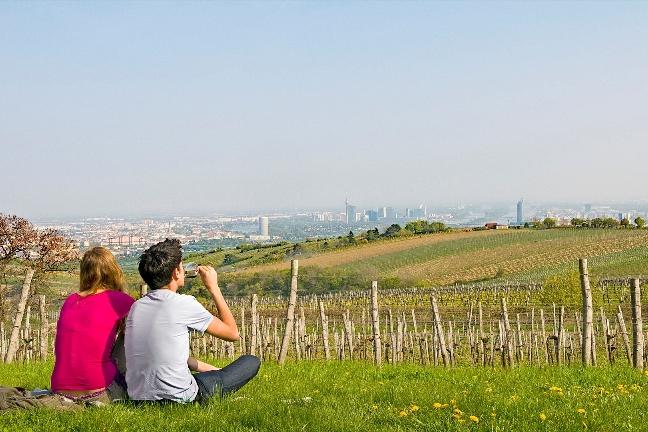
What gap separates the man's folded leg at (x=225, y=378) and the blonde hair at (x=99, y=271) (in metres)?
1.08

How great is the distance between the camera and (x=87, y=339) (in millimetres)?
6652

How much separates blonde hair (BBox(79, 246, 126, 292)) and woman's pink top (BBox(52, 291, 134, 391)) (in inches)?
3.3

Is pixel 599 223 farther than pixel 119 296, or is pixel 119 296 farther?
pixel 599 223

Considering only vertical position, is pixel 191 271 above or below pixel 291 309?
above

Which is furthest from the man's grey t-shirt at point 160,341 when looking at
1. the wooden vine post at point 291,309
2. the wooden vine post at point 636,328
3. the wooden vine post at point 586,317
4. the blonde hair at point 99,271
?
the wooden vine post at point 636,328

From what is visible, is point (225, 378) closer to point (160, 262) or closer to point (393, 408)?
point (160, 262)

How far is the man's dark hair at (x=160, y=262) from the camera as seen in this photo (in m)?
6.50

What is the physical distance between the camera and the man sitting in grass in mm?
6488

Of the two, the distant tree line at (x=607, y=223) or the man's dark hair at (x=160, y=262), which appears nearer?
the man's dark hair at (x=160, y=262)

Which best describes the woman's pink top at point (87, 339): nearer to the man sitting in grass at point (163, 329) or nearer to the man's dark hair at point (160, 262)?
the man sitting in grass at point (163, 329)

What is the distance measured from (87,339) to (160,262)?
A: 90 cm

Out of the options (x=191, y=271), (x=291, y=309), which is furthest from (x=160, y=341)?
(x=291, y=309)

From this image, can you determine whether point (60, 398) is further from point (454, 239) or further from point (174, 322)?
point (454, 239)

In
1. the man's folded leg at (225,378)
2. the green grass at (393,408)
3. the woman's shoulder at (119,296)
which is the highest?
the woman's shoulder at (119,296)
